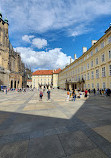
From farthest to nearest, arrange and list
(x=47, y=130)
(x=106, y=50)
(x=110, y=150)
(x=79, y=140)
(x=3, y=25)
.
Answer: (x=3, y=25), (x=106, y=50), (x=47, y=130), (x=79, y=140), (x=110, y=150)

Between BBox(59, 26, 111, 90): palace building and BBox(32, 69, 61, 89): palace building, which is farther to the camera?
BBox(32, 69, 61, 89): palace building

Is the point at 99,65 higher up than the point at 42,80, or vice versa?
the point at 99,65

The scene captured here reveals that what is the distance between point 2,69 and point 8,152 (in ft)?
168

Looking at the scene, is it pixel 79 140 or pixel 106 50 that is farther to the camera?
pixel 106 50

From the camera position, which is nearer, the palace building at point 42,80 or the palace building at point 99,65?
the palace building at point 99,65

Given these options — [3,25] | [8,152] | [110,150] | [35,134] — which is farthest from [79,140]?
[3,25]

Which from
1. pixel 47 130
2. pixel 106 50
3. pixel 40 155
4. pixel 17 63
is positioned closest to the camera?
pixel 40 155

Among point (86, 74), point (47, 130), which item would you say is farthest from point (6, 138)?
point (86, 74)

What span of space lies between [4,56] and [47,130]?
5466 centimetres

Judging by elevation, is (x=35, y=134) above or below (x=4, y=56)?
below

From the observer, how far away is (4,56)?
1892 inches

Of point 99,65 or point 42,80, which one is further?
point 42,80

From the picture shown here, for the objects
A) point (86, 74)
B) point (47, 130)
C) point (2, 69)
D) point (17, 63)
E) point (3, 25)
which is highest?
point (3, 25)

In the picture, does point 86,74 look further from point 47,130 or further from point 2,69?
point 2,69
